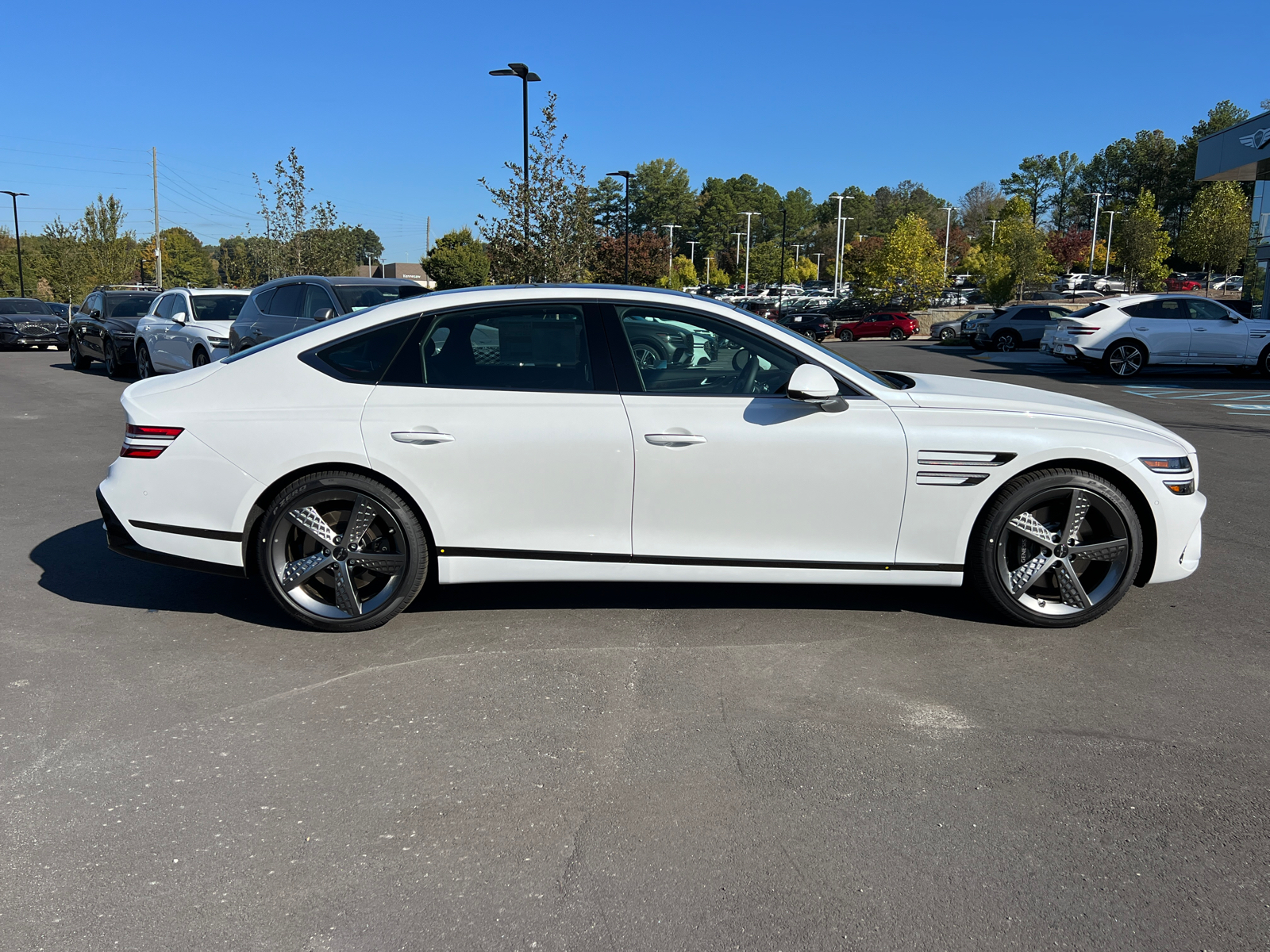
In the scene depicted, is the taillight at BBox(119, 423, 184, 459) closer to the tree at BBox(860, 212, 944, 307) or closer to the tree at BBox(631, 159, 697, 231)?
the tree at BBox(860, 212, 944, 307)

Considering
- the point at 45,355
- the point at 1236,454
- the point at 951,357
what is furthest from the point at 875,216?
the point at 1236,454

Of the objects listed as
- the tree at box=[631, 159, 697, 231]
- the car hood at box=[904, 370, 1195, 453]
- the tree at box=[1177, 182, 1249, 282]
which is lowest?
the car hood at box=[904, 370, 1195, 453]

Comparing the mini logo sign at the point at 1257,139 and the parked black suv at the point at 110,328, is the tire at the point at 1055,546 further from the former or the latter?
the mini logo sign at the point at 1257,139

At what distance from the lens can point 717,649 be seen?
4570 millimetres

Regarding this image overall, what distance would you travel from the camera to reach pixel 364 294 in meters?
12.7

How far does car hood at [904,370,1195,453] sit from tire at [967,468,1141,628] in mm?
313

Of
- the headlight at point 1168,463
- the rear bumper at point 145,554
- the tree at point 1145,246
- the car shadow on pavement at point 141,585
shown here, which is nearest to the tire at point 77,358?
the car shadow on pavement at point 141,585

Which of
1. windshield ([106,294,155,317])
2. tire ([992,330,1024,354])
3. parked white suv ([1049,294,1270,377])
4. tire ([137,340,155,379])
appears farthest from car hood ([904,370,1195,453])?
tire ([992,330,1024,354])

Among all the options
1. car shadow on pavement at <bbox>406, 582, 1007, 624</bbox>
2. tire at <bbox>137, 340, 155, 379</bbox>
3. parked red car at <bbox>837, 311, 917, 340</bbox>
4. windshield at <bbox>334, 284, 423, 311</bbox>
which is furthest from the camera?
parked red car at <bbox>837, 311, 917, 340</bbox>

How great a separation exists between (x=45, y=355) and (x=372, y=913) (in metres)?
30.2

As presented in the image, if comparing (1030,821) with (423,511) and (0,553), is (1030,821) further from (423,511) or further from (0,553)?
(0,553)

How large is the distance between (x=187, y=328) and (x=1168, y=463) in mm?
14243

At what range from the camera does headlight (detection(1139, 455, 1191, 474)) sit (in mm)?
4738

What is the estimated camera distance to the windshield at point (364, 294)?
12.4 meters
